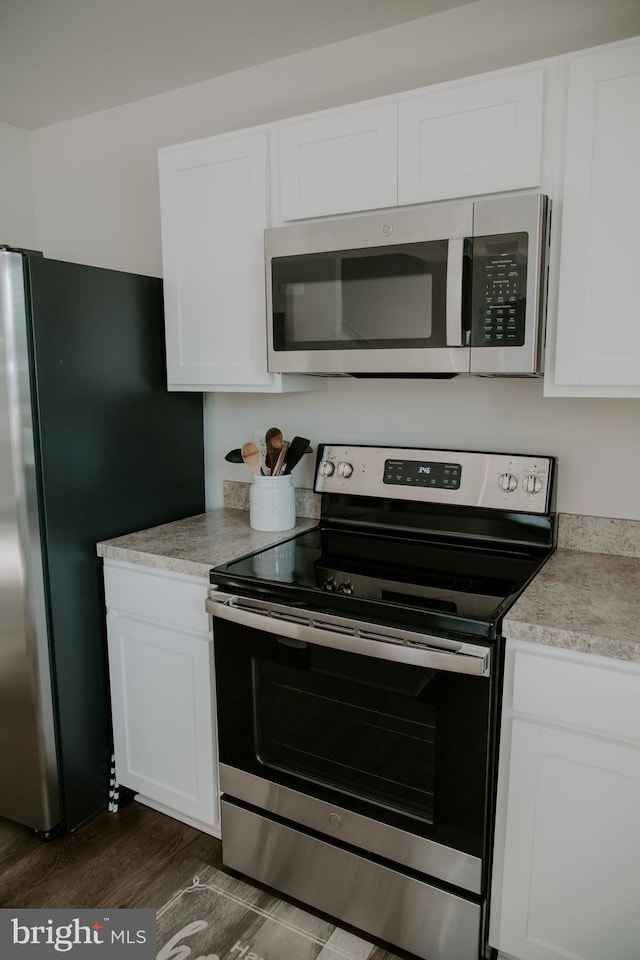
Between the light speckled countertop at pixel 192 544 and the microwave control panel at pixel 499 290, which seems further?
the light speckled countertop at pixel 192 544

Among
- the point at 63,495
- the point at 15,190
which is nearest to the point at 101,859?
the point at 63,495

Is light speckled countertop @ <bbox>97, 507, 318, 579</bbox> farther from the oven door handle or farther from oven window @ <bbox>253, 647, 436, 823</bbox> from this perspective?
oven window @ <bbox>253, 647, 436, 823</bbox>

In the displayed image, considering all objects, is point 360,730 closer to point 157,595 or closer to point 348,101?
point 157,595

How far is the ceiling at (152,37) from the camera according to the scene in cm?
187

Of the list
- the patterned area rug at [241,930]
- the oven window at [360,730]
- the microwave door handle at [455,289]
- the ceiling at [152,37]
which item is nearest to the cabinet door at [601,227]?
the microwave door handle at [455,289]

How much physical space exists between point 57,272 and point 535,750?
1.69 meters

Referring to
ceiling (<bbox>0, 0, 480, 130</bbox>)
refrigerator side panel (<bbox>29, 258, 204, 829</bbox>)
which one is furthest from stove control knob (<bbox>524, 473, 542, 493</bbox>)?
ceiling (<bbox>0, 0, 480, 130</bbox>)

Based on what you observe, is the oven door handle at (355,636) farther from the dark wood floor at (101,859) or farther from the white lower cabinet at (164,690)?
the dark wood floor at (101,859)

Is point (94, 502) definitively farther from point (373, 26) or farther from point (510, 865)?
point (373, 26)

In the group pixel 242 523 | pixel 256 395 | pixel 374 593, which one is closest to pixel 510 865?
pixel 374 593

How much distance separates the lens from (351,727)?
1.57 meters

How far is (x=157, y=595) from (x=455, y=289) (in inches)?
45.3

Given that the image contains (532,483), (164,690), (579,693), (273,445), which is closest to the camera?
(579,693)

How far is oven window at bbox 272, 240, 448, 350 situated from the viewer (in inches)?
65.3
